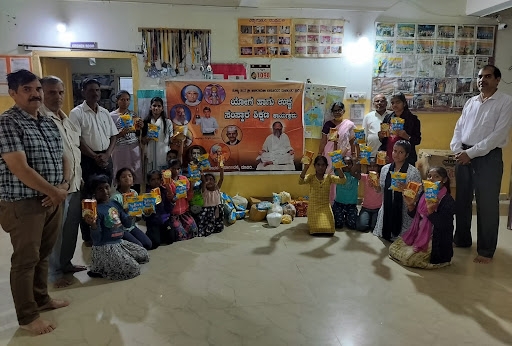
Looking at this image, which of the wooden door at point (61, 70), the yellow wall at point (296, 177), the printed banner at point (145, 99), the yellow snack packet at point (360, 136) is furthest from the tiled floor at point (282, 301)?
the wooden door at point (61, 70)

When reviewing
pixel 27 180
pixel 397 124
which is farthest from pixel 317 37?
pixel 27 180

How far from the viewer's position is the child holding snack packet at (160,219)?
3.78 meters

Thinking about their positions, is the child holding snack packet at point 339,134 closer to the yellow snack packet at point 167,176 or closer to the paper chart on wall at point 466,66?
the paper chart on wall at point 466,66

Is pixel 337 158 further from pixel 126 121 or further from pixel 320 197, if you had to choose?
pixel 126 121

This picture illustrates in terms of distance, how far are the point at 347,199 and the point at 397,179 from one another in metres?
0.99

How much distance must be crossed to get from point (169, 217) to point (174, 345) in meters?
1.80

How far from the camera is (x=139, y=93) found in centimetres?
463

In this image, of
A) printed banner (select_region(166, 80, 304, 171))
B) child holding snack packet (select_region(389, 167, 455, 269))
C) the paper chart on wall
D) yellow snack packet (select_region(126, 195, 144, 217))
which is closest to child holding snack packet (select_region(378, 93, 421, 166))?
child holding snack packet (select_region(389, 167, 455, 269))

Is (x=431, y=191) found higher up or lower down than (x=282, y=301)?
higher up

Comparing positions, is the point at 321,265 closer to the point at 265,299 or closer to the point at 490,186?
the point at 265,299

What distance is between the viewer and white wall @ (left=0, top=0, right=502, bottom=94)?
438 centimetres

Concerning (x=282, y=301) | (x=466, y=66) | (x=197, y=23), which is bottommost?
(x=282, y=301)

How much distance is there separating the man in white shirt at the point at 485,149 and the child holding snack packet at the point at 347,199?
107 cm

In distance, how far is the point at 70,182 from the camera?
8.78 feet
